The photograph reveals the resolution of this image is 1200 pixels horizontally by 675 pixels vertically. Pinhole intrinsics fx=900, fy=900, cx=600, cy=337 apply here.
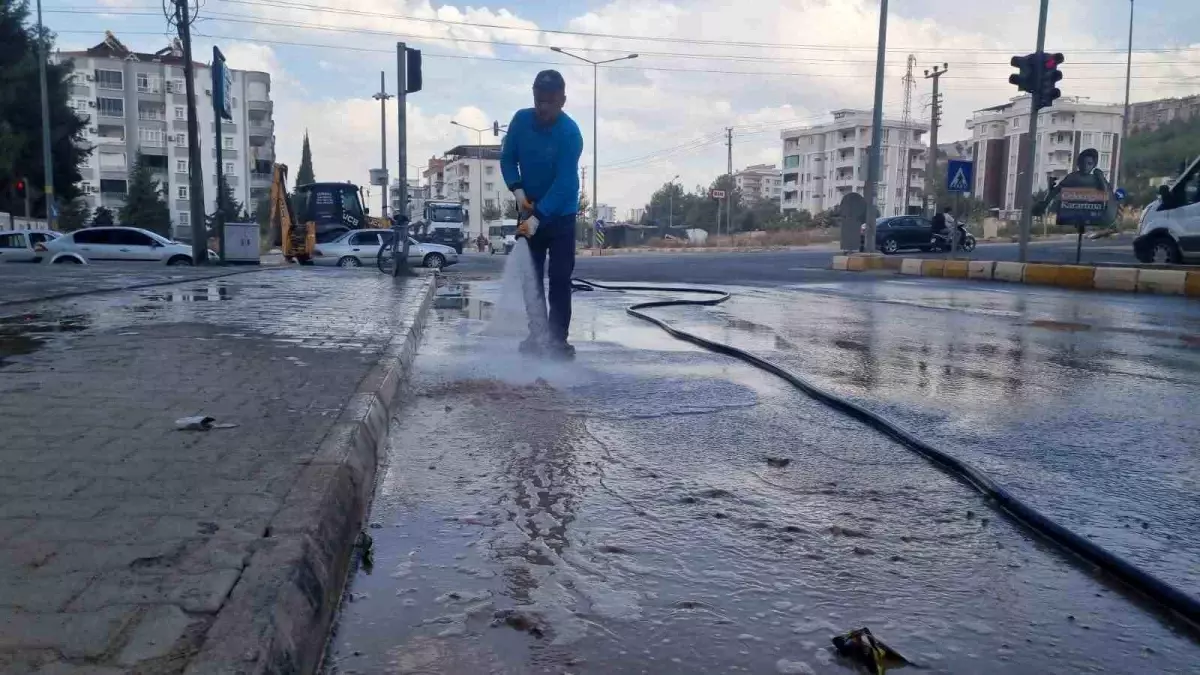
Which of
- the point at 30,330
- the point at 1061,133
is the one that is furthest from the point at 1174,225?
the point at 1061,133

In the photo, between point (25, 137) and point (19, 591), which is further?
point (25, 137)

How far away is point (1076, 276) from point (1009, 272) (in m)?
1.59

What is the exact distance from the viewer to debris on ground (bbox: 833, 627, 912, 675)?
7.05ft

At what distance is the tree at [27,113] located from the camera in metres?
36.8

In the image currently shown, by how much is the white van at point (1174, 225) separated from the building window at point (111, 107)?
78.1 m

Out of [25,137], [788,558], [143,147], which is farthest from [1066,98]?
[788,558]

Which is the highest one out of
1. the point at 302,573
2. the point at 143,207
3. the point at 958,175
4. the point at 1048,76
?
the point at 1048,76

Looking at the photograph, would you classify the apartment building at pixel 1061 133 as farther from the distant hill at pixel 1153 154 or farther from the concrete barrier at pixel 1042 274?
the concrete barrier at pixel 1042 274

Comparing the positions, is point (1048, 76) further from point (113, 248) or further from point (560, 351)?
point (113, 248)

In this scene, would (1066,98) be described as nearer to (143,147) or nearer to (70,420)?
(143,147)

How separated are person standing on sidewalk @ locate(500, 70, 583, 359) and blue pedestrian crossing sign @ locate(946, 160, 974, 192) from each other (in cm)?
1560

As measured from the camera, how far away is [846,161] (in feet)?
371

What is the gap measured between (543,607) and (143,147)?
277ft

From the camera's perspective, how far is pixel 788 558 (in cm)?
278
